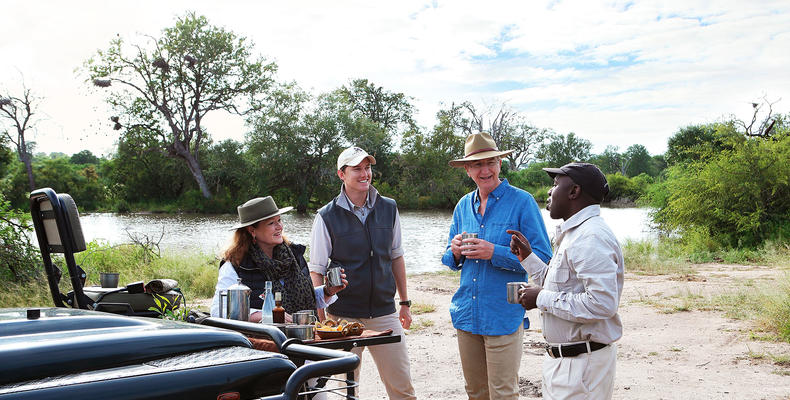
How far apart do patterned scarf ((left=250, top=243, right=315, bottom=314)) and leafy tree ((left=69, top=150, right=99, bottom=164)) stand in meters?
51.4

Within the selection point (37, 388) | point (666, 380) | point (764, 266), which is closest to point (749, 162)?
point (764, 266)

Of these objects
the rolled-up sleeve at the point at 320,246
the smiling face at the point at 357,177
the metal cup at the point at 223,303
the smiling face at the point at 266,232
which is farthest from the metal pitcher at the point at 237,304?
the smiling face at the point at 357,177

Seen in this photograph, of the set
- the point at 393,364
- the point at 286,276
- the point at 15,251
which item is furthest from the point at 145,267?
the point at 286,276

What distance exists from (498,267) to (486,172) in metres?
0.63

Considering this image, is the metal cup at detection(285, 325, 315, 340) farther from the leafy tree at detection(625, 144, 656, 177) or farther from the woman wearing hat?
the leafy tree at detection(625, 144, 656, 177)

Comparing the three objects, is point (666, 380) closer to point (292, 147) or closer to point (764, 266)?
point (764, 266)

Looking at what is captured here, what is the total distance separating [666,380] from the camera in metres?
6.58

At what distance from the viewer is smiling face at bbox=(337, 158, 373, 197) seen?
4.54m

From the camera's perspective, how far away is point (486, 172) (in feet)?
14.3

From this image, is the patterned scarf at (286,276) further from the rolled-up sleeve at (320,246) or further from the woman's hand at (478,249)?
the woman's hand at (478,249)

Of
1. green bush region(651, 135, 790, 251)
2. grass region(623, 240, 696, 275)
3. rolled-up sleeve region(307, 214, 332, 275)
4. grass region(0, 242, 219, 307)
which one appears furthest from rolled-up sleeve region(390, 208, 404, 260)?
green bush region(651, 135, 790, 251)

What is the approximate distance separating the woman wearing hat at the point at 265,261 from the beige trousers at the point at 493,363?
929 mm

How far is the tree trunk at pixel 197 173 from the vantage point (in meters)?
42.3

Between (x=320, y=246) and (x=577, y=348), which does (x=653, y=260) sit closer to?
(x=320, y=246)
